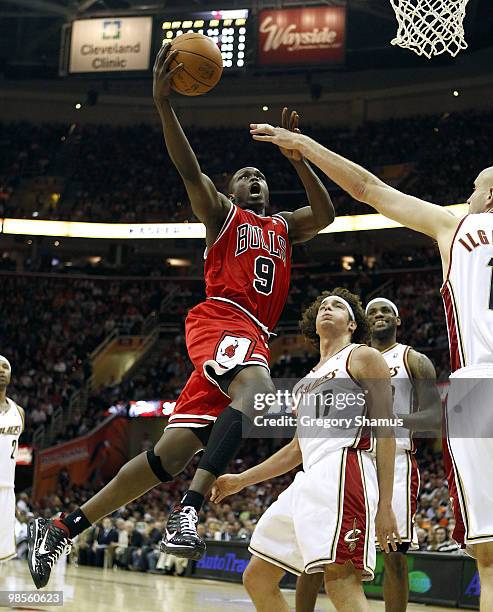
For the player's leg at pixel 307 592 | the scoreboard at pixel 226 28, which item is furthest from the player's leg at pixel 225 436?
the scoreboard at pixel 226 28

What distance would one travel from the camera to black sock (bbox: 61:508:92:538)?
5.20 m

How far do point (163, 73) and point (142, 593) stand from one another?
840 cm

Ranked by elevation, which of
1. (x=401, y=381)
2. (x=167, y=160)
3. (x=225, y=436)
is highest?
(x=167, y=160)

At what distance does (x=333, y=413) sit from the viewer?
4926 millimetres

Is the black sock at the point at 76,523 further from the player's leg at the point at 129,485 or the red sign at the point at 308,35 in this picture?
the red sign at the point at 308,35

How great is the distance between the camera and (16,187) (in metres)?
30.6

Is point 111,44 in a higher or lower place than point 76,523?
higher

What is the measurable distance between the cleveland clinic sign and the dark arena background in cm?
5

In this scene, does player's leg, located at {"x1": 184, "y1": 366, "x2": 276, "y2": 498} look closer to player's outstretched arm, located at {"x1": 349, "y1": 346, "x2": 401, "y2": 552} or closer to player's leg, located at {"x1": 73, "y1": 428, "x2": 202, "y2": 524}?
player's leg, located at {"x1": 73, "y1": 428, "x2": 202, "y2": 524}

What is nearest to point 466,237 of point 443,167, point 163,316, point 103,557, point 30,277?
point 103,557

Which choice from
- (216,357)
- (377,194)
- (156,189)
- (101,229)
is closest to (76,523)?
(216,357)

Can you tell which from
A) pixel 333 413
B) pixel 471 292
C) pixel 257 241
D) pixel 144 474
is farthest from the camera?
pixel 257 241

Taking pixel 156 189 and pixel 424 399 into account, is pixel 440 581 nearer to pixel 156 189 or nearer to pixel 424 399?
pixel 424 399

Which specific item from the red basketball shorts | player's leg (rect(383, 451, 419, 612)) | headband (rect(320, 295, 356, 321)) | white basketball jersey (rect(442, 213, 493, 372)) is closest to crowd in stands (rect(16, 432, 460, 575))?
player's leg (rect(383, 451, 419, 612))
